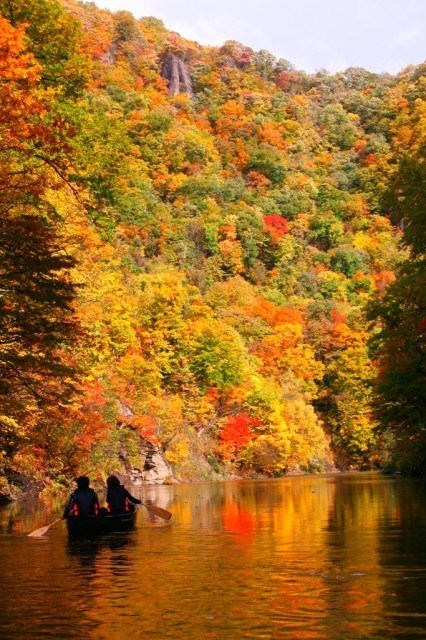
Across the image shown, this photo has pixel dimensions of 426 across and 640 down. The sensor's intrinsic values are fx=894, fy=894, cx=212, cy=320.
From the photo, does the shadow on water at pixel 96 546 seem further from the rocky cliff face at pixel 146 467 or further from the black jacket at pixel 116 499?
the rocky cliff face at pixel 146 467

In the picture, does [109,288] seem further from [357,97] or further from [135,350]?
[357,97]

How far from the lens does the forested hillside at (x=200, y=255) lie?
2323 cm

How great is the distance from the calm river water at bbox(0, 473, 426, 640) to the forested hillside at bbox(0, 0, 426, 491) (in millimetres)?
4769

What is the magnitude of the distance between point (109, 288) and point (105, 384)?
6.78 meters

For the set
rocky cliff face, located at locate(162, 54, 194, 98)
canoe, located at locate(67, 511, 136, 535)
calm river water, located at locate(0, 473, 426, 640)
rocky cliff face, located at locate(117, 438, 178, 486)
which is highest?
rocky cliff face, located at locate(162, 54, 194, 98)

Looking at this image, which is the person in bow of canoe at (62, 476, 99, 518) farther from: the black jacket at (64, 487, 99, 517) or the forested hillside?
the forested hillside

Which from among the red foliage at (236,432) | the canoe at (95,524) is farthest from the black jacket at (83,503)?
the red foliage at (236,432)

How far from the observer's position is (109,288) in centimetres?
4100

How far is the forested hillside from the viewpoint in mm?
23234

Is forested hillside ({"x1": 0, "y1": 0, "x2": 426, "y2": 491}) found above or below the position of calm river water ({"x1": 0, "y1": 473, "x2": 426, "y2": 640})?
above

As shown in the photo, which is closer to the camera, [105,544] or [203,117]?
[105,544]

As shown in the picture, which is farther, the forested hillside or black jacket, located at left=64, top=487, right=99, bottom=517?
the forested hillside

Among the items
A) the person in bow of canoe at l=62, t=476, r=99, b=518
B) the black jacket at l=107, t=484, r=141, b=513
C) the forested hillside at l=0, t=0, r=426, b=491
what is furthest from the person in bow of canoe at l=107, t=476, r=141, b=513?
the forested hillside at l=0, t=0, r=426, b=491

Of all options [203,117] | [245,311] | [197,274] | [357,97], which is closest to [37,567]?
[245,311]
